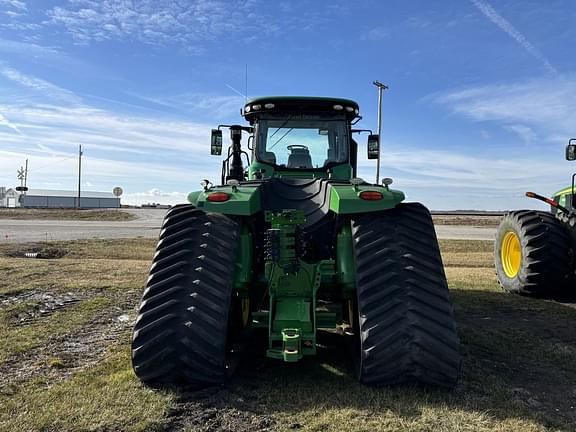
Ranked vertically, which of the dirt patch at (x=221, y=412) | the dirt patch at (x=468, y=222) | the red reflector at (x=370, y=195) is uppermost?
the red reflector at (x=370, y=195)

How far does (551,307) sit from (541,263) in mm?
794

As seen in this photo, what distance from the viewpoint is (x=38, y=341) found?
18.1ft

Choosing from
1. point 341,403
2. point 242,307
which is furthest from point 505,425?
point 242,307

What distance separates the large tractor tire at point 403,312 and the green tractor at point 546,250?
531 centimetres

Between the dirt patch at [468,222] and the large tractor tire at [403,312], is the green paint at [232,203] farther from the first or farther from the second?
the dirt patch at [468,222]

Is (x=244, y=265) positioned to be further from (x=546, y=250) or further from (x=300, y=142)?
(x=546, y=250)

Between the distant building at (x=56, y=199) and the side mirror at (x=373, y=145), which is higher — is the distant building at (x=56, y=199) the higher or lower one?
the lower one

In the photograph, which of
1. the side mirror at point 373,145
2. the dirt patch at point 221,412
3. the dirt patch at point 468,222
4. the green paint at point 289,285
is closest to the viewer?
the dirt patch at point 221,412

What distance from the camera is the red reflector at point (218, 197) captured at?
4.36 meters

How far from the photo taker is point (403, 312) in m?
3.84

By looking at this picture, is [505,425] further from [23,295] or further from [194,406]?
[23,295]

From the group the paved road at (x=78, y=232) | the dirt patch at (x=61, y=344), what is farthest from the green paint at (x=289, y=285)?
the paved road at (x=78, y=232)

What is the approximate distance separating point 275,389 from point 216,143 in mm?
4055

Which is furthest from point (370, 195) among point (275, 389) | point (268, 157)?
point (268, 157)
